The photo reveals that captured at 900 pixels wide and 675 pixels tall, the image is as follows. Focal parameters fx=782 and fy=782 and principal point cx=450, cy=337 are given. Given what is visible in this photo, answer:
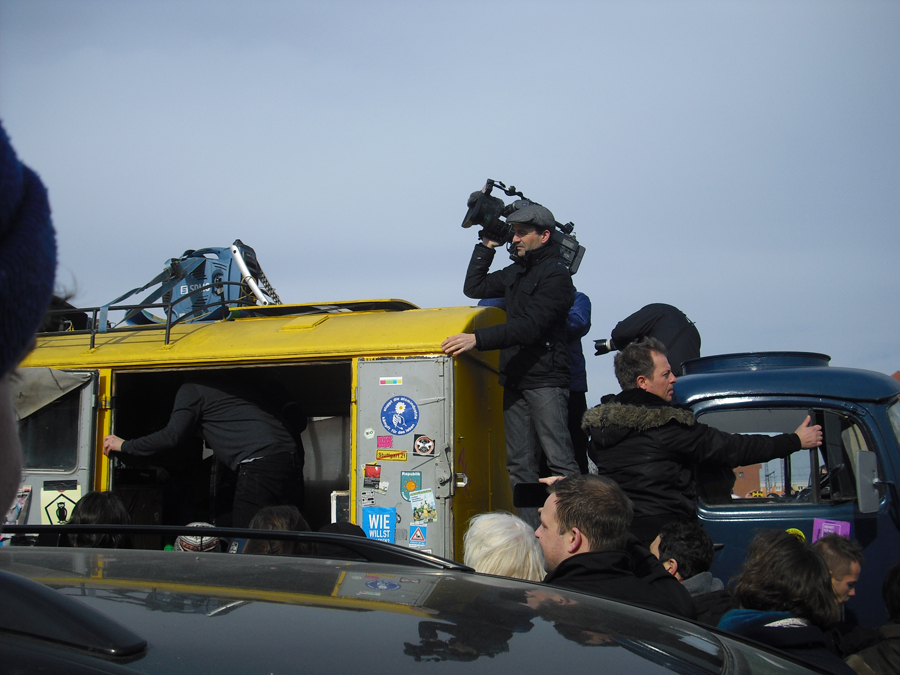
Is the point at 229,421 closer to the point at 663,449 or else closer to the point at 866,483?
the point at 663,449

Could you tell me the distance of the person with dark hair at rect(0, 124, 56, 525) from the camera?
32.4 inches

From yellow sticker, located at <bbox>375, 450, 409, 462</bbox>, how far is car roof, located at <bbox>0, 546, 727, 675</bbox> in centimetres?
299

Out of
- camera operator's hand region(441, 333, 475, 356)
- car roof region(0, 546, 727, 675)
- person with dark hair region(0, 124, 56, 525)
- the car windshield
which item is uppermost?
camera operator's hand region(441, 333, 475, 356)

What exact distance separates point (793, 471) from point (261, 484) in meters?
3.61

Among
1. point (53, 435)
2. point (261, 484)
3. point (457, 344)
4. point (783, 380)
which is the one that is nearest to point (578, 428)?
point (457, 344)

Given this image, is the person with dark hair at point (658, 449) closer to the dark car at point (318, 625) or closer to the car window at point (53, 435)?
the dark car at point (318, 625)

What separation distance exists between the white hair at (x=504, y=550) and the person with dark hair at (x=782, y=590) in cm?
78

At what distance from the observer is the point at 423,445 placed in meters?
4.95

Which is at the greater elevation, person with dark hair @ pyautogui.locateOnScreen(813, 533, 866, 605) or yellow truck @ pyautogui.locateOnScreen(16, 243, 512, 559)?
yellow truck @ pyautogui.locateOnScreen(16, 243, 512, 559)

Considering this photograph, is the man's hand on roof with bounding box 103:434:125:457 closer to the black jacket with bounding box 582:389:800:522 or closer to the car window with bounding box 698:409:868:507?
the black jacket with bounding box 582:389:800:522

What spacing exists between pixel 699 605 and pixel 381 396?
2406 mm

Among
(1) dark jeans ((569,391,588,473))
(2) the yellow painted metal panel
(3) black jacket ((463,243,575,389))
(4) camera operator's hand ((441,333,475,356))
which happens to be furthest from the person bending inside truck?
(1) dark jeans ((569,391,588,473))

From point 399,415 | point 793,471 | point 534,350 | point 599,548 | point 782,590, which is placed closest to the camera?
point 782,590

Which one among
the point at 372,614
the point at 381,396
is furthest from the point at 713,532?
the point at 372,614
